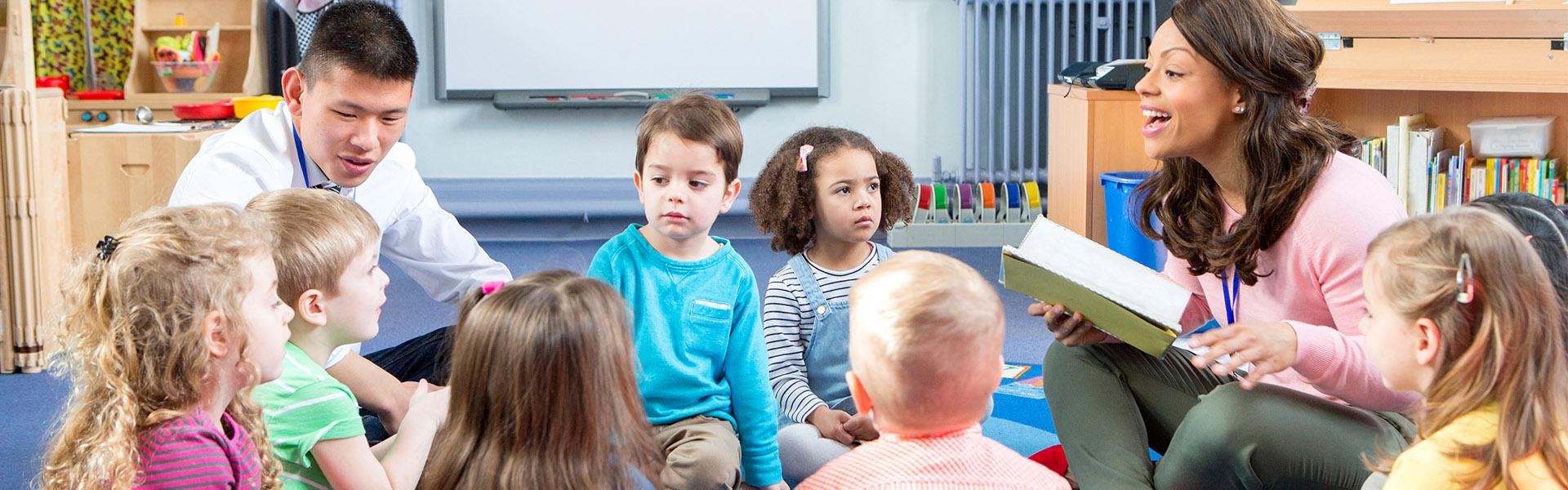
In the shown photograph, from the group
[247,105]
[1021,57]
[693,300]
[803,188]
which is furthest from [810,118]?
[693,300]

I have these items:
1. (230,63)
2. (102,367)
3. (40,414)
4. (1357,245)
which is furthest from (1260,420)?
(230,63)

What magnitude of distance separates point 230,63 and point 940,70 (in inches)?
105

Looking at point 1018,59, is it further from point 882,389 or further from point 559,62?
point 882,389

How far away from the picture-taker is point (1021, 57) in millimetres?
5184

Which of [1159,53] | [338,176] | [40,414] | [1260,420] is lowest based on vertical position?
[40,414]

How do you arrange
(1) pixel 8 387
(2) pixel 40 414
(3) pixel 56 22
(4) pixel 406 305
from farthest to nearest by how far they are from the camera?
(3) pixel 56 22, (4) pixel 406 305, (1) pixel 8 387, (2) pixel 40 414

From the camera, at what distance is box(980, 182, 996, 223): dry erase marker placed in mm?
5016

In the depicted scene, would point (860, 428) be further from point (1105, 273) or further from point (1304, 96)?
point (1304, 96)

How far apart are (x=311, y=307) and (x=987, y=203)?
3.70 meters

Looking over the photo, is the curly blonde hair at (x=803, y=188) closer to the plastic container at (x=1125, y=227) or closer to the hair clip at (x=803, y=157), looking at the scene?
the hair clip at (x=803, y=157)

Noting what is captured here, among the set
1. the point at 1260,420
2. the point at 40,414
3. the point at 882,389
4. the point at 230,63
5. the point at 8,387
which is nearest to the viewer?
the point at 882,389

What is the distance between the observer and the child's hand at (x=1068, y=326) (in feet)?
6.08

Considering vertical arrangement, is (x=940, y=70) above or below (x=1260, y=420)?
above

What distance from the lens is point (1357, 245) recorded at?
1.75m
